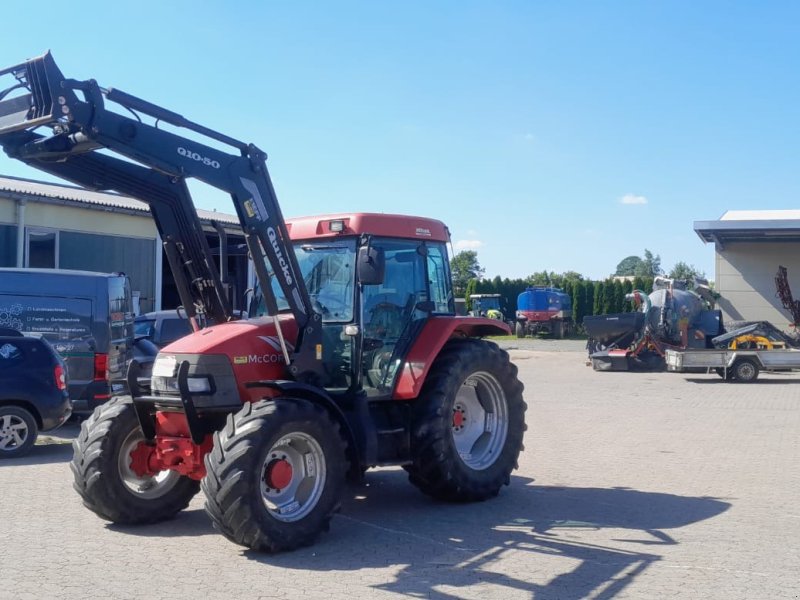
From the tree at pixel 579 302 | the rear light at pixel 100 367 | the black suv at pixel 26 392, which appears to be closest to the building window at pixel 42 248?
the rear light at pixel 100 367

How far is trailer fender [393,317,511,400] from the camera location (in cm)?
789

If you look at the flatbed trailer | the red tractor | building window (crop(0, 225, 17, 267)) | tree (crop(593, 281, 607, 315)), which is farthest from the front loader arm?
tree (crop(593, 281, 607, 315))

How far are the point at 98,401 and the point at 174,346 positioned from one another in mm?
6363

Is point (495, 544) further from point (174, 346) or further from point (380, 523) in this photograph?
point (174, 346)

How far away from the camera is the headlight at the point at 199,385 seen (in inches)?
269

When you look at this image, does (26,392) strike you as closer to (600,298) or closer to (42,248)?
(42,248)

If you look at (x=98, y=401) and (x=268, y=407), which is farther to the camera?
(x=98, y=401)

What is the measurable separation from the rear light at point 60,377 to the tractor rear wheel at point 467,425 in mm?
5460

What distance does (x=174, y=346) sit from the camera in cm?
721

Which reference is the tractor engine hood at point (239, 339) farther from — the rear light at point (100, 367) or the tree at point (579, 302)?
the tree at point (579, 302)

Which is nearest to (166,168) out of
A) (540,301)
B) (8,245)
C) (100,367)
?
(100,367)

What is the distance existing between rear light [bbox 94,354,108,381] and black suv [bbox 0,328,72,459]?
150cm

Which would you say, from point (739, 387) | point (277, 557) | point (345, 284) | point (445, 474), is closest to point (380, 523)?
point (445, 474)

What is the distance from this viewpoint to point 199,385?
22.5 ft
